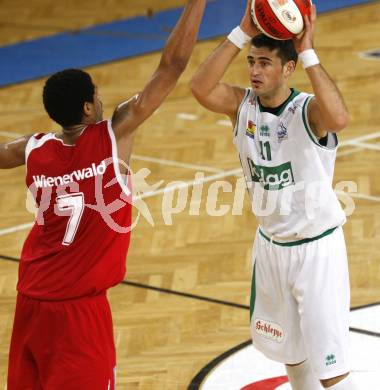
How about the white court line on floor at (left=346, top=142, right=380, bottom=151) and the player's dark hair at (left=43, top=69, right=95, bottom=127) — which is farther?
the white court line on floor at (left=346, top=142, right=380, bottom=151)

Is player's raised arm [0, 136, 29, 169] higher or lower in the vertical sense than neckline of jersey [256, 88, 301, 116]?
higher

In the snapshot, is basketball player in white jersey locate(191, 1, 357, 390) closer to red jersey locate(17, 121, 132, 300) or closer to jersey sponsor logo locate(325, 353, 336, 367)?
jersey sponsor logo locate(325, 353, 336, 367)

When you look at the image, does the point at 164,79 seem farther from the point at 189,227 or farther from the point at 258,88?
the point at 189,227

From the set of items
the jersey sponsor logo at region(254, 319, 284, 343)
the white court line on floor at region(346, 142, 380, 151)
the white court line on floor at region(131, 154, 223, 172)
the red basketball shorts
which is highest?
the red basketball shorts

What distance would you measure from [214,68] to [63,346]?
169 centimetres

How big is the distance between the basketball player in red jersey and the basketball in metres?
0.50

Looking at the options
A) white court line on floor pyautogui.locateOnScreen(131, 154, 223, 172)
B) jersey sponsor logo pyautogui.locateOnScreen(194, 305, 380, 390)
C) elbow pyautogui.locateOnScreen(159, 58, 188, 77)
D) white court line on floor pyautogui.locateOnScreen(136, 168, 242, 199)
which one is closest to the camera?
elbow pyautogui.locateOnScreen(159, 58, 188, 77)

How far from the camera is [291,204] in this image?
5949 millimetres

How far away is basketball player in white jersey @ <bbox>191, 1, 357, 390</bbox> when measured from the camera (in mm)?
5902

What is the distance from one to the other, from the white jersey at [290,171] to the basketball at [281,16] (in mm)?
402

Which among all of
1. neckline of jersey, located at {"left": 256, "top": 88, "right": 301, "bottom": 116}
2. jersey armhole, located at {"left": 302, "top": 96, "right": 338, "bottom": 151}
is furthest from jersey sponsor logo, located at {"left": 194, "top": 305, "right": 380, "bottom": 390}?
neckline of jersey, located at {"left": 256, "top": 88, "right": 301, "bottom": 116}

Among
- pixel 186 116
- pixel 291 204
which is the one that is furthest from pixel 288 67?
pixel 186 116

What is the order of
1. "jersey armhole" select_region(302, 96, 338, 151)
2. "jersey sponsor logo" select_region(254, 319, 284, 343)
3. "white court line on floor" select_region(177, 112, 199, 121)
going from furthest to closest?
"white court line on floor" select_region(177, 112, 199, 121), "jersey sponsor logo" select_region(254, 319, 284, 343), "jersey armhole" select_region(302, 96, 338, 151)

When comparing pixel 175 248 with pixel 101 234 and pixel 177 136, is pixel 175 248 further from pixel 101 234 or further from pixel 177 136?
pixel 101 234
